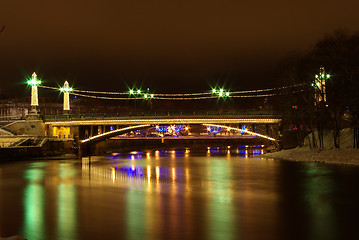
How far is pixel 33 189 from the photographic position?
28297 millimetres

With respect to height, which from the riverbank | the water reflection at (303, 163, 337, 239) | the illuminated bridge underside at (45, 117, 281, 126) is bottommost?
the water reflection at (303, 163, 337, 239)

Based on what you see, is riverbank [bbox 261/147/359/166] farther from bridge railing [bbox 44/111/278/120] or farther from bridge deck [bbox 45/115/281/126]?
bridge railing [bbox 44/111/278/120]

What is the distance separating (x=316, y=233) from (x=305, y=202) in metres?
6.91

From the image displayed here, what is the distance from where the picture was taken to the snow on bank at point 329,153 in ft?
135

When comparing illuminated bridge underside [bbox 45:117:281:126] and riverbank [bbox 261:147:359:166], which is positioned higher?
illuminated bridge underside [bbox 45:117:281:126]

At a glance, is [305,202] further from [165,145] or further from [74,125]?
[165,145]

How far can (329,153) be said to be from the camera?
44.4m

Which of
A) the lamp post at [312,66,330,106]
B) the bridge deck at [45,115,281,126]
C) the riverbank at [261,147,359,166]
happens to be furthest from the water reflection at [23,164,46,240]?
the bridge deck at [45,115,281,126]

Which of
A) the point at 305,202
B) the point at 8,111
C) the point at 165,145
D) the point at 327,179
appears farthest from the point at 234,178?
the point at 8,111

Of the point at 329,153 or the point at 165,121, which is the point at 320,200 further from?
the point at 165,121

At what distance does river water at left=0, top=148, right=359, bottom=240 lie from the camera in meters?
15.5

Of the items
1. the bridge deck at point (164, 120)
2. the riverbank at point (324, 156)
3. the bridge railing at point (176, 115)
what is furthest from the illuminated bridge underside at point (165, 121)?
the riverbank at point (324, 156)

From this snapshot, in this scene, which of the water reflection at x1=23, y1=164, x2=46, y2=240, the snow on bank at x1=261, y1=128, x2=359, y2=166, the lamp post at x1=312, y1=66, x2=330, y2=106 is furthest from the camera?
the lamp post at x1=312, y1=66, x2=330, y2=106

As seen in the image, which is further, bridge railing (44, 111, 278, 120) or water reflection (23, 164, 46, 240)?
bridge railing (44, 111, 278, 120)
